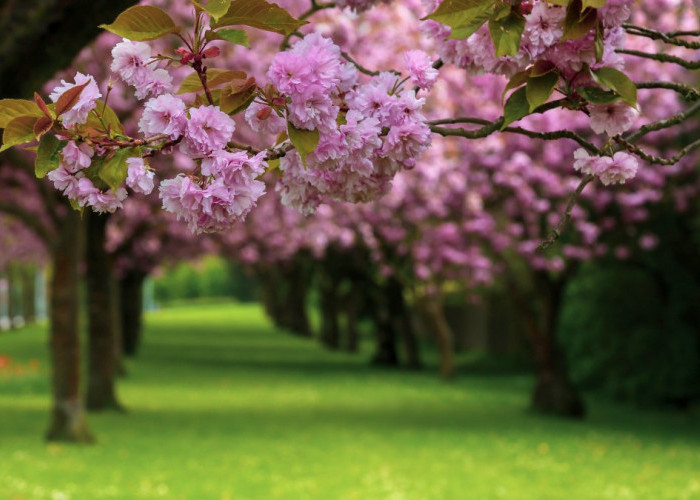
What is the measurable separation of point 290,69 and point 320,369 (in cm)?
3189

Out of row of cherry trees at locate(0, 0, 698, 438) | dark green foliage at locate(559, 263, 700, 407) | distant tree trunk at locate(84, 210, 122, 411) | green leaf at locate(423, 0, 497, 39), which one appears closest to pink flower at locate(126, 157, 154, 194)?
row of cherry trees at locate(0, 0, 698, 438)

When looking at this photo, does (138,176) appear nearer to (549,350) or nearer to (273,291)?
(549,350)

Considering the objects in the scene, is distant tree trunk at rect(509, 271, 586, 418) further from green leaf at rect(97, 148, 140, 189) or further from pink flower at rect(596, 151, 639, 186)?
green leaf at rect(97, 148, 140, 189)

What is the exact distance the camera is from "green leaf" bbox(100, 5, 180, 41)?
2.68 metres

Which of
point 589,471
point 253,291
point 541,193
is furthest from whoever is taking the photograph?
point 253,291

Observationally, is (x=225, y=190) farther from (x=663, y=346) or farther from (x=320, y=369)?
(x=320, y=369)

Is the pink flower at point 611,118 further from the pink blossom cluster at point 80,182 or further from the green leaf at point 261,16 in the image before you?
the pink blossom cluster at point 80,182

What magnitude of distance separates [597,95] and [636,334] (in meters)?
21.0

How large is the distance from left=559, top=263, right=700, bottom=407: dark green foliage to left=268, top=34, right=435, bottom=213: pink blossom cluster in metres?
19.5

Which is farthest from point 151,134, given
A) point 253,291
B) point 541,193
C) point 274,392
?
point 253,291

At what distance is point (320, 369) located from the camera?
113 ft

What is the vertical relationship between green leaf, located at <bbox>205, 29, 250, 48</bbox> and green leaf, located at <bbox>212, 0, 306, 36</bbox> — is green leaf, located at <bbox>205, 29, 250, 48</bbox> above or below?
below

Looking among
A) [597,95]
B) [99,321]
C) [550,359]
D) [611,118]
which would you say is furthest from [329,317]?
[597,95]

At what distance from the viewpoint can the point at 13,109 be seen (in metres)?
2.78
